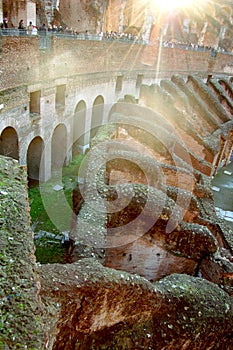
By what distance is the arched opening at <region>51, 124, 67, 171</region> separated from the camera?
13.5m

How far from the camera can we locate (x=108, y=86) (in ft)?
52.1

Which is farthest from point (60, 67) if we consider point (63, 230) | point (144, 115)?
point (63, 230)

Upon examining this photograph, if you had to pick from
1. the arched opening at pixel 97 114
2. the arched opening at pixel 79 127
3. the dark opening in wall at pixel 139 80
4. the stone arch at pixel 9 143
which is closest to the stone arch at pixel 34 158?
the stone arch at pixel 9 143

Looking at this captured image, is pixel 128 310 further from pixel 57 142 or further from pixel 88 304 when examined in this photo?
pixel 57 142

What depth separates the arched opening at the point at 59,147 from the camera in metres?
13.5

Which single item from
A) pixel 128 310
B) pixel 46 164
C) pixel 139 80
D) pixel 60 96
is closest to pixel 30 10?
pixel 60 96

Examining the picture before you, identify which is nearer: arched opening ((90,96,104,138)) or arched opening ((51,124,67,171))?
arched opening ((51,124,67,171))

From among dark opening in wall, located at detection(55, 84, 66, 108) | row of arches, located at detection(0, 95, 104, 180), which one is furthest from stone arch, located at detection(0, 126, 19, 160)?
dark opening in wall, located at detection(55, 84, 66, 108)

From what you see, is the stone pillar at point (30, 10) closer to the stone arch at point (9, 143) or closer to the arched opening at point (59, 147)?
the arched opening at point (59, 147)

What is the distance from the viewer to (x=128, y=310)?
3.49 meters

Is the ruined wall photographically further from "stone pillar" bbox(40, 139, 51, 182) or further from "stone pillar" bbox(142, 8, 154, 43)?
"stone pillar" bbox(142, 8, 154, 43)

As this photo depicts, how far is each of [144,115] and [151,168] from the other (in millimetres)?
4572

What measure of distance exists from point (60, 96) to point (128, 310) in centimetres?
1016

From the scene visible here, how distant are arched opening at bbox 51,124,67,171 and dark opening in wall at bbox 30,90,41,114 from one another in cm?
253
